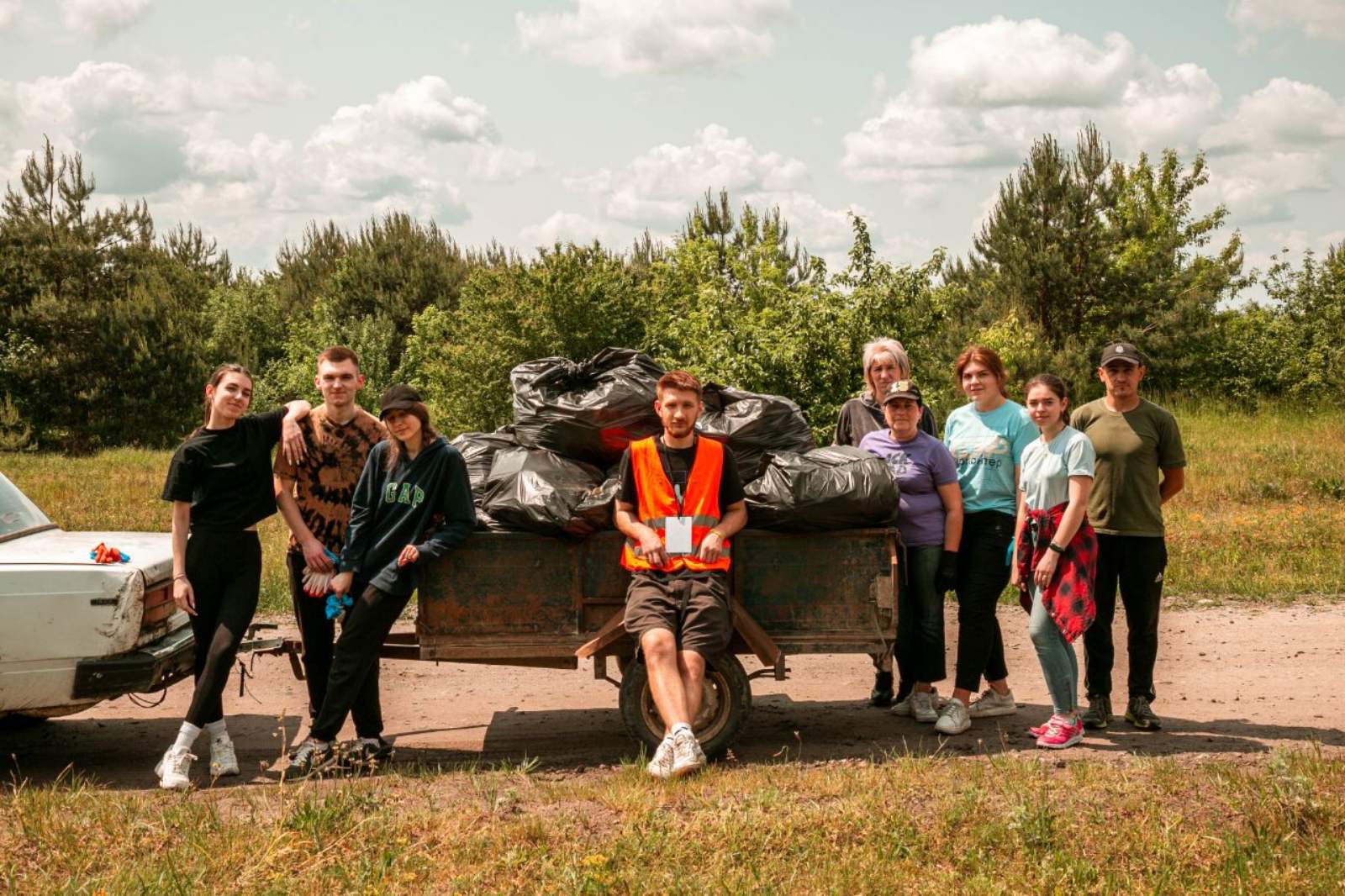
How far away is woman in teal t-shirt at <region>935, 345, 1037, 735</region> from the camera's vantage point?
632 centimetres

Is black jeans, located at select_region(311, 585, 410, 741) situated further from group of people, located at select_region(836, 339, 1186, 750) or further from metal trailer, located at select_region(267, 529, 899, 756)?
group of people, located at select_region(836, 339, 1186, 750)

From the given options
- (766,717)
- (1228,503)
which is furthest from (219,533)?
(1228,503)

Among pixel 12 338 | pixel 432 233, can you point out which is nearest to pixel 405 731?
pixel 12 338

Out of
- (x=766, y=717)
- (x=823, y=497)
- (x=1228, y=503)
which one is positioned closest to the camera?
(x=823, y=497)

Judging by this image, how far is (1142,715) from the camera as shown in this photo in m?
6.30

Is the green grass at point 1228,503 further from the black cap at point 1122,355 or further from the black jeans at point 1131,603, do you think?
the black cap at point 1122,355

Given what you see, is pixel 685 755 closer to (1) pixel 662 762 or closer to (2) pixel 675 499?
(1) pixel 662 762

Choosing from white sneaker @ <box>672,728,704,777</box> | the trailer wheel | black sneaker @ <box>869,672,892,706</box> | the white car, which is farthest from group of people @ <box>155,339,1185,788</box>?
black sneaker @ <box>869,672,892,706</box>

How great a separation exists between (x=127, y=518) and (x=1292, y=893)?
16.1m

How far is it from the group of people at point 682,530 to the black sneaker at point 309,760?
0.10 ft

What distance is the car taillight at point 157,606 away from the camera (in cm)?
593

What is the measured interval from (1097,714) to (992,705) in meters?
0.57

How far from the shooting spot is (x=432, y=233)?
49938mm

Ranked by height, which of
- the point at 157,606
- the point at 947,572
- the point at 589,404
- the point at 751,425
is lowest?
the point at 157,606
